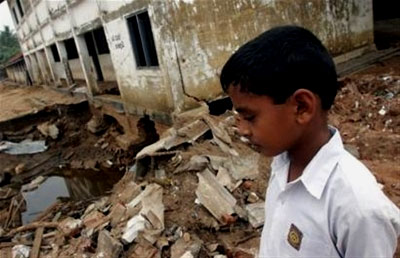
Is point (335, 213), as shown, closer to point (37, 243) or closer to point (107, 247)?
point (107, 247)

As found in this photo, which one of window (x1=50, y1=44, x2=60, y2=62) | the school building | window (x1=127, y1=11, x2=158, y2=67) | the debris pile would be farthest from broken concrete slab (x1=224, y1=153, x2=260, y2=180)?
window (x1=50, y1=44, x2=60, y2=62)

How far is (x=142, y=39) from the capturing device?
8.30 metres

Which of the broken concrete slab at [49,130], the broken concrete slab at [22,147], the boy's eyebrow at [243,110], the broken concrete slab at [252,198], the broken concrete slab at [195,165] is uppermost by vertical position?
the boy's eyebrow at [243,110]

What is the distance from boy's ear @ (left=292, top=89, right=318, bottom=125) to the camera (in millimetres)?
1156

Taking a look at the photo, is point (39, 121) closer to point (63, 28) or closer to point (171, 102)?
point (63, 28)

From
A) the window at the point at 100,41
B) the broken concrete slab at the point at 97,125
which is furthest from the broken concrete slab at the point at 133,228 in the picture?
the window at the point at 100,41

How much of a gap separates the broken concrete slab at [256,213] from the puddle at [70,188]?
577cm

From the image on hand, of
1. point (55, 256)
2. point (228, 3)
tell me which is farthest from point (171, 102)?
point (55, 256)

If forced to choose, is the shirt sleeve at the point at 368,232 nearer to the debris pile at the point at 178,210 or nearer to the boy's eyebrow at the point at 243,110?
the boy's eyebrow at the point at 243,110

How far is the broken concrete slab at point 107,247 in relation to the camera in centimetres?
440

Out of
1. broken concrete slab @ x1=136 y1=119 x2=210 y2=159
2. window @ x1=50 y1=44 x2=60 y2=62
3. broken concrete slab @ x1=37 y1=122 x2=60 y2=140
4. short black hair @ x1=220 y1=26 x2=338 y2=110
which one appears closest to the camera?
short black hair @ x1=220 y1=26 x2=338 y2=110

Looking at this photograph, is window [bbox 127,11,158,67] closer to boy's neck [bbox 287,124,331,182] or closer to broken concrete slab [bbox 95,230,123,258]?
broken concrete slab [bbox 95,230,123,258]

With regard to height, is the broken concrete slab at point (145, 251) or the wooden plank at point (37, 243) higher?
the broken concrete slab at point (145, 251)

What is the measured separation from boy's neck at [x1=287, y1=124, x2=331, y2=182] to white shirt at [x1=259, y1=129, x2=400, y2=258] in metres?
0.04
